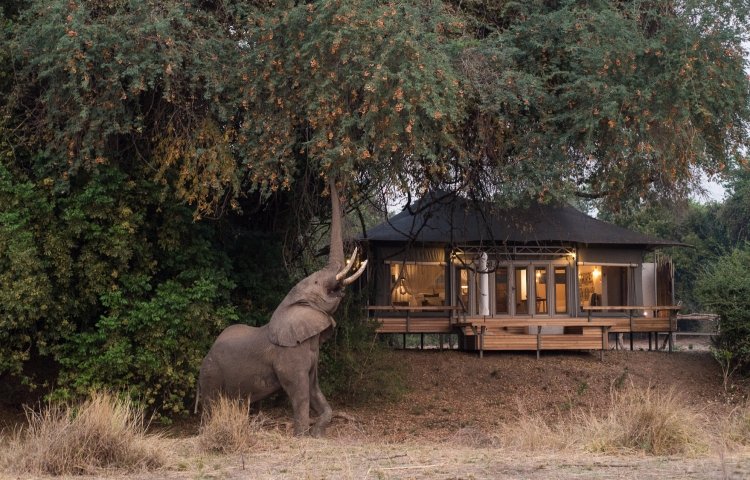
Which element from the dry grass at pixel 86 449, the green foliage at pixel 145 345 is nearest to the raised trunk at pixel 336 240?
the green foliage at pixel 145 345

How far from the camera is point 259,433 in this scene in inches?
469

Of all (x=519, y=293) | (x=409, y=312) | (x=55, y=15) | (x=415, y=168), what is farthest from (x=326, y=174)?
(x=519, y=293)

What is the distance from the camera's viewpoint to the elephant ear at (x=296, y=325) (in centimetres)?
1477

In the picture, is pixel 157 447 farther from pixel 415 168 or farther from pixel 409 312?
pixel 409 312

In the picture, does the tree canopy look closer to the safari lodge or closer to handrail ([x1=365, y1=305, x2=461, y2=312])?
handrail ([x1=365, y1=305, x2=461, y2=312])

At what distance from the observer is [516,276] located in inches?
1104

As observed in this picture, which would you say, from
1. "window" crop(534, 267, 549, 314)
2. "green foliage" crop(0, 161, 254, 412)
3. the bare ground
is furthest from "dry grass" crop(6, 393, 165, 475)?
"window" crop(534, 267, 549, 314)

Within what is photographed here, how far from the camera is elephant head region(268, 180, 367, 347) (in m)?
14.8

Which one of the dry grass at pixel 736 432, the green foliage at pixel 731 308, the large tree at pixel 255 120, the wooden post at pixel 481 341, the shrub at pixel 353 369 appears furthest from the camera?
the wooden post at pixel 481 341

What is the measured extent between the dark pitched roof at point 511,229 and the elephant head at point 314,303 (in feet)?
31.8

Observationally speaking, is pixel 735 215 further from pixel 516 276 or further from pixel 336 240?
pixel 336 240

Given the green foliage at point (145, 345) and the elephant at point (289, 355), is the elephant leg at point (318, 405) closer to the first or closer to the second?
the elephant at point (289, 355)

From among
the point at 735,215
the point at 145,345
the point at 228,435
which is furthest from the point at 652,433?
the point at 735,215

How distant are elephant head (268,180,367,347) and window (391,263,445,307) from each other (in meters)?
12.1
